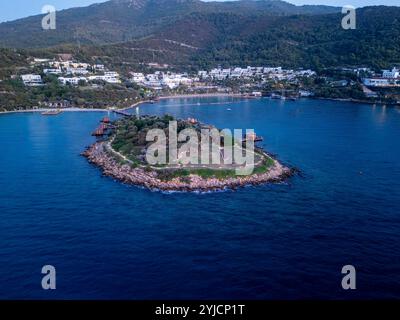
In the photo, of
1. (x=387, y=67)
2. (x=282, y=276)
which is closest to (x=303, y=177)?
(x=282, y=276)

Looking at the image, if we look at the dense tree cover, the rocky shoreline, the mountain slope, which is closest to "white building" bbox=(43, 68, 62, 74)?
the dense tree cover

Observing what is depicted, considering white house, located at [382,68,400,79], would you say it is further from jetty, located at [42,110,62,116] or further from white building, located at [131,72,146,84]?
jetty, located at [42,110,62,116]

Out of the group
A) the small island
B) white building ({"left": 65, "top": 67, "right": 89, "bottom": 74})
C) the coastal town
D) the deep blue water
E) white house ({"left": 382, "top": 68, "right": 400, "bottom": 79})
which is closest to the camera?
the deep blue water

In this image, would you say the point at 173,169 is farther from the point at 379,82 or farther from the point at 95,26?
the point at 95,26

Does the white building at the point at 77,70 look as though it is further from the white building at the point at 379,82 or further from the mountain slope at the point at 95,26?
the white building at the point at 379,82

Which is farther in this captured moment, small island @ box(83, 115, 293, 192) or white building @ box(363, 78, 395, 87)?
white building @ box(363, 78, 395, 87)

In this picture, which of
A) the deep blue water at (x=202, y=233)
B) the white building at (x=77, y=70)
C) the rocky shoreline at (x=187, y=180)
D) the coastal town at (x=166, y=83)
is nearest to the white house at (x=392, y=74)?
the coastal town at (x=166, y=83)

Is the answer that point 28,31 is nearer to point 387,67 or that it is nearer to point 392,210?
point 387,67

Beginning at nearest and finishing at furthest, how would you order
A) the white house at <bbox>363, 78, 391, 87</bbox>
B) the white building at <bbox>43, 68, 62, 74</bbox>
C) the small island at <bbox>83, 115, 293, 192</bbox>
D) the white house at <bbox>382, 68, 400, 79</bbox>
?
the small island at <bbox>83, 115, 293, 192</bbox>
the white house at <bbox>363, 78, 391, 87</bbox>
the white building at <bbox>43, 68, 62, 74</bbox>
the white house at <bbox>382, 68, 400, 79</bbox>
